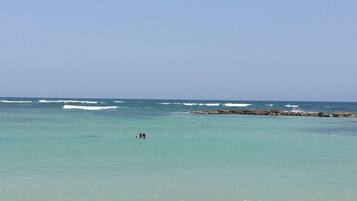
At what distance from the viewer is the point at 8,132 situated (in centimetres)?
3578

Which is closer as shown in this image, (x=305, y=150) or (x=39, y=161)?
(x=39, y=161)

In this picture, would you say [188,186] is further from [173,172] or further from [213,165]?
[213,165]

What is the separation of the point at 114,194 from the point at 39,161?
704 cm

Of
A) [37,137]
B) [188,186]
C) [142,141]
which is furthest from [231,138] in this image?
[188,186]

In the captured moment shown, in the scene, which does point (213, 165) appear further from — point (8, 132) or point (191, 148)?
point (8, 132)

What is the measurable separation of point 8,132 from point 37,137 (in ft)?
12.8

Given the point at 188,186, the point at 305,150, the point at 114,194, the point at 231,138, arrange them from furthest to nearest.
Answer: the point at 231,138 → the point at 305,150 → the point at 188,186 → the point at 114,194

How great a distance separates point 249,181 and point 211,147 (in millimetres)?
10858

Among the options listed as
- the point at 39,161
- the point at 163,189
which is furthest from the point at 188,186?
the point at 39,161

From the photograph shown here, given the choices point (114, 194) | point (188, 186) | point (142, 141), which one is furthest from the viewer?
point (142, 141)

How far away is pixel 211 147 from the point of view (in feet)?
94.2

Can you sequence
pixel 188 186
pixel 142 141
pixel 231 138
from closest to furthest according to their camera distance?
pixel 188 186 → pixel 142 141 → pixel 231 138

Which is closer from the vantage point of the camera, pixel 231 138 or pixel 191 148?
pixel 191 148

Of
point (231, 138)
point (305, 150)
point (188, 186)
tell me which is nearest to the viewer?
point (188, 186)
